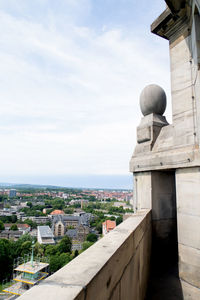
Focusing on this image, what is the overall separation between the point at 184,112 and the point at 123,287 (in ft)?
10.2

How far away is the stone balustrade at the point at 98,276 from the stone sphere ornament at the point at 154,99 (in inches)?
135

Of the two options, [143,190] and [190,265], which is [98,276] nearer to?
[190,265]

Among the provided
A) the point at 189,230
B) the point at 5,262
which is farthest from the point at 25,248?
Answer: the point at 189,230

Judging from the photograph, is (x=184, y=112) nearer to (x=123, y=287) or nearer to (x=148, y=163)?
(x=148, y=163)

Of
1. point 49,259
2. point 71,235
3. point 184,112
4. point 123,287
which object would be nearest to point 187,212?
point 184,112

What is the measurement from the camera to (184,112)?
4125 millimetres

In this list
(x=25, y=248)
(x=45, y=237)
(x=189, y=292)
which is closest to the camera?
(x=189, y=292)

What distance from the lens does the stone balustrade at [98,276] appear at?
1.16 metres

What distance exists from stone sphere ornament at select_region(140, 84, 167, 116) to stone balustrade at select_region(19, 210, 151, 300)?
11.3ft

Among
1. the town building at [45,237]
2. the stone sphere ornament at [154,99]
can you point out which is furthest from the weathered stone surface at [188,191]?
the town building at [45,237]

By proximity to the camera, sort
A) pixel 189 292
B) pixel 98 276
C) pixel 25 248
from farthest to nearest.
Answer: pixel 25 248 < pixel 189 292 < pixel 98 276

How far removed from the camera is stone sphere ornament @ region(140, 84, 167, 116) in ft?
17.3

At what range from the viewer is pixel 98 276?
1449mm

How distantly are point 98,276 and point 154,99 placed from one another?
4.48 m
